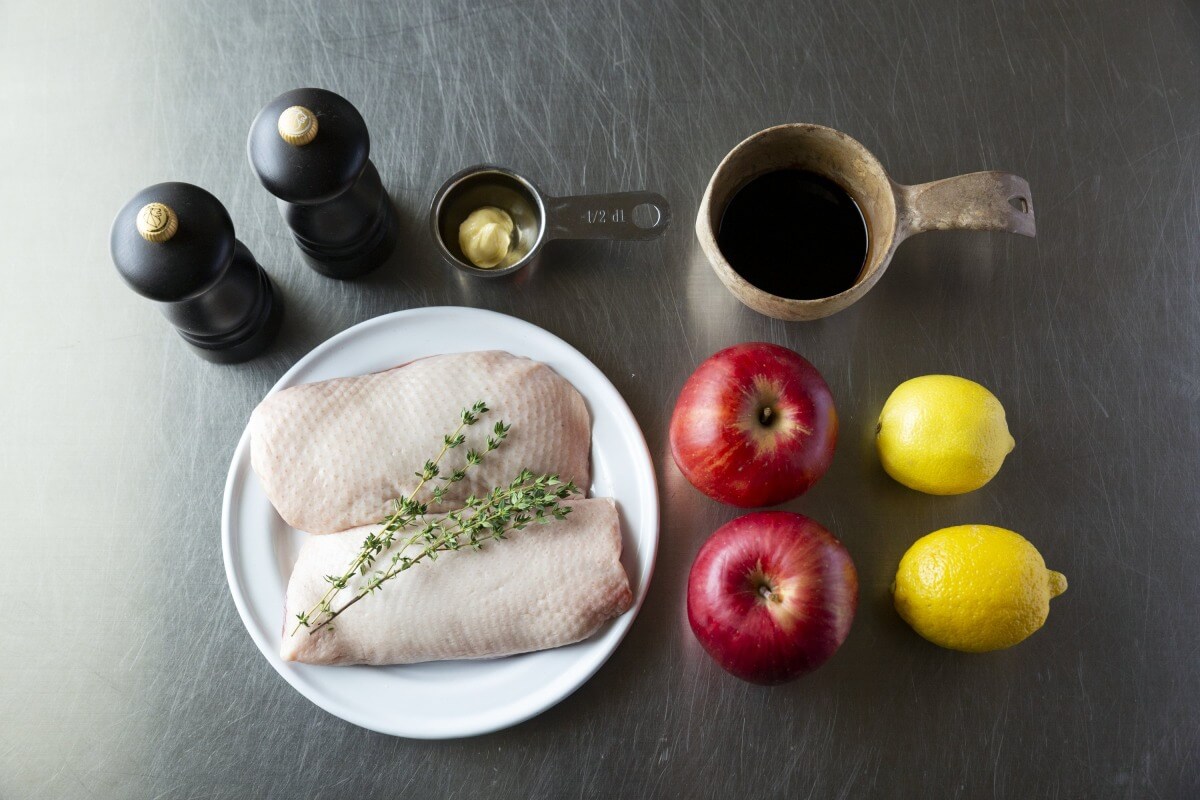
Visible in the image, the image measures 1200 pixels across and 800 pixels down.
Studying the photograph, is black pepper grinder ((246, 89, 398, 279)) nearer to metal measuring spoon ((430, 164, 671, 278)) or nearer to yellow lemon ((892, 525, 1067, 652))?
metal measuring spoon ((430, 164, 671, 278))

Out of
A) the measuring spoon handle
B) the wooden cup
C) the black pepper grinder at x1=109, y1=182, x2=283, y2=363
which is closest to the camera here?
the black pepper grinder at x1=109, y1=182, x2=283, y2=363

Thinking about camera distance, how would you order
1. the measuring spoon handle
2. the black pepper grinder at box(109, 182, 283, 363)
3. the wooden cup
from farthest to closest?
the measuring spoon handle < the wooden cup < the black pepper grinder at box(109, 182, 283, 363)

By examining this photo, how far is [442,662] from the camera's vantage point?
0.92 metres

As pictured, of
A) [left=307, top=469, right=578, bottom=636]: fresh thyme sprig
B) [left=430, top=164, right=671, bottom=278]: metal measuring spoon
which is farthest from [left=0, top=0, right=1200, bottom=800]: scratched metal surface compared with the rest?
[left=307, top=469, right=578, bottom=636]: fresh thyme sprig

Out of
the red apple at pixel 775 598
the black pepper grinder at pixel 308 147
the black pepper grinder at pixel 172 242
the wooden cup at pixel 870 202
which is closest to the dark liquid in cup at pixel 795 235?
the wooden cup at pixel 870 202

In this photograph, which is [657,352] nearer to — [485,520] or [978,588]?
[485,520]

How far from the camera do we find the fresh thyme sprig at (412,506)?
844 millimetres

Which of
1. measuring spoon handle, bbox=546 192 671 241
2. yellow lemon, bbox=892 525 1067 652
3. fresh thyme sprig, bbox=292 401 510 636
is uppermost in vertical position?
measuring spoon handle, bbox=546 192 671 241

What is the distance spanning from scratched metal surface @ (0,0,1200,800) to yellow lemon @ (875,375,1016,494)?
89 mm

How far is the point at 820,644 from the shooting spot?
808 millimetres

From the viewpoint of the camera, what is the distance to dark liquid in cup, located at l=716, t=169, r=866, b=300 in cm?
93

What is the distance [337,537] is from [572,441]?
27cm

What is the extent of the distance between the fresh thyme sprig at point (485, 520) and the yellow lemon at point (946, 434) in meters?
0.36

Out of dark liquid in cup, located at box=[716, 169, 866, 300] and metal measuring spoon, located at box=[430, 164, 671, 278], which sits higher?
metal measuring spoon, located at box=[430, 164, 671, 278]
